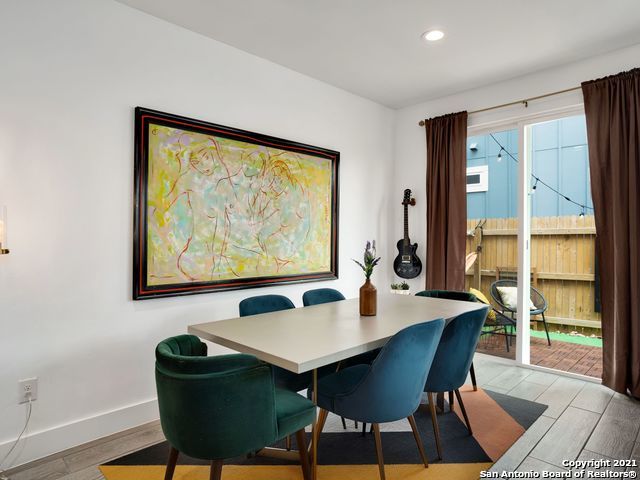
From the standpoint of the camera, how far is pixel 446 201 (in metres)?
4.16

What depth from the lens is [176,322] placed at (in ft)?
9.27

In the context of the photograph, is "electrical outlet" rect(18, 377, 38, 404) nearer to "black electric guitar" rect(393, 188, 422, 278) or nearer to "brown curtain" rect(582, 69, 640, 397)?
"black electric guitar" rect(393, 188, 422, 278)

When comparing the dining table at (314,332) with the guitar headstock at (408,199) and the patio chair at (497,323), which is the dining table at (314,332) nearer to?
the patio chair at (497,323)

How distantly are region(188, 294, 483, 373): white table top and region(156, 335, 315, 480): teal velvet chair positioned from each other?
0.48 ft

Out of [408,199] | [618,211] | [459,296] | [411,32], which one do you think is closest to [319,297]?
[459,296]

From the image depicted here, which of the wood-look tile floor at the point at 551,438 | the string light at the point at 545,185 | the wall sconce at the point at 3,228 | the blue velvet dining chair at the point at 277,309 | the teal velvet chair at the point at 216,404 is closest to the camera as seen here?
the teal velvet chair at the point at 216,404

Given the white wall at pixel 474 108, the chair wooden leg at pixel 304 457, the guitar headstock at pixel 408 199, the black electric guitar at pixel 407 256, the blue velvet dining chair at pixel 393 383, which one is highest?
the white wall at pixel 474 108

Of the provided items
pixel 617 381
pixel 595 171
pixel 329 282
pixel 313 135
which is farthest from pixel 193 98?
pixel 617 381

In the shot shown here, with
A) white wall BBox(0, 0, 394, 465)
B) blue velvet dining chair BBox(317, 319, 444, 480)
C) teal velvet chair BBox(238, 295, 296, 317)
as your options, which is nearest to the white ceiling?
white wall BBox(0, 0, 394, 465)

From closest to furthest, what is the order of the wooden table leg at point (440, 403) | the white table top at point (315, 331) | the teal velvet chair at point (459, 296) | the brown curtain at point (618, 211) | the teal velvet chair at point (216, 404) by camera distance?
the teal velvet chair at point (216, 404), the white table top at point (315, 331), the wooden table leg at point (440, 403), the brown curtain at point (618, 211), the teal velvet chair at point (459, 296)

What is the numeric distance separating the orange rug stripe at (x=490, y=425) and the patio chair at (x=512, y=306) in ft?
3.72

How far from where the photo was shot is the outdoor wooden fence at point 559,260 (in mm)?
3953

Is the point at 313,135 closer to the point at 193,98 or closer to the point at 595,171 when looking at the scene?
the point at 193,98

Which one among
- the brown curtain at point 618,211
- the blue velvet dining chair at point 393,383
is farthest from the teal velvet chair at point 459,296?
the blue velvet dining chair at point 393,383
